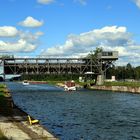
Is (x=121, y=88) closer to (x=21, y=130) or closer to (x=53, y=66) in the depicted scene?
(x=53, y=66)

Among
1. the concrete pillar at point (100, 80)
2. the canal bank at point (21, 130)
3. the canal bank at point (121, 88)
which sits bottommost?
the canal bank at point (21, 130)

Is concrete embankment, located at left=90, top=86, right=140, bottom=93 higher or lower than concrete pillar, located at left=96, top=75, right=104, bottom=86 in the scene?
lower

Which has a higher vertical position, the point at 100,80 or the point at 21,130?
the point at 100,80

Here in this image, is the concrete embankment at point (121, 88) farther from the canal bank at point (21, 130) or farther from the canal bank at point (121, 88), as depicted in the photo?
the canal bank at point (21, 130)

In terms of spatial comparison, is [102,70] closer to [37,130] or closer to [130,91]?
[130,91]

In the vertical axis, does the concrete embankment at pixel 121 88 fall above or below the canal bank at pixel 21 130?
above

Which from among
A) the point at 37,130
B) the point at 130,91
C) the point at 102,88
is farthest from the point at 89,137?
the point at 102,88

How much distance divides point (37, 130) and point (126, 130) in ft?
40.3

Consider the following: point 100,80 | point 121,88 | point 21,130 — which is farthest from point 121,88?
point 21,130

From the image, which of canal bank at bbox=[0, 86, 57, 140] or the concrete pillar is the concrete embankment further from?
canal bank at bbox=[0, 86, 57, 140]

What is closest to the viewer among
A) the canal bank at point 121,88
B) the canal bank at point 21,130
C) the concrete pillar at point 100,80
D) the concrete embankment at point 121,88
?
the canal bank at point 21,130

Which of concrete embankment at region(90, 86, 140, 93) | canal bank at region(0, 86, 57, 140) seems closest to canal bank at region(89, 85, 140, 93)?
concrete embankment at region(90, 86, 140, 93)

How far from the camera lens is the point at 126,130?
47.9 m

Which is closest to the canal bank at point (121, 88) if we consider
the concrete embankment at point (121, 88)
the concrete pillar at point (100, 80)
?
the concrete embankment at point (121, 88)
